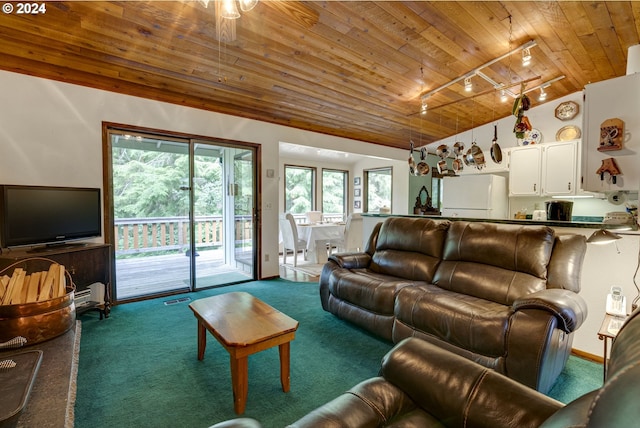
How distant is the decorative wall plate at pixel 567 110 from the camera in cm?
473

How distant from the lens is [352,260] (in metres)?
3.17

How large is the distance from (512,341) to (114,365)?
2.68 metres

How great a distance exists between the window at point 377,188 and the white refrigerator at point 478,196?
1.88 metres

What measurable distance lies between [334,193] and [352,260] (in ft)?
16.6

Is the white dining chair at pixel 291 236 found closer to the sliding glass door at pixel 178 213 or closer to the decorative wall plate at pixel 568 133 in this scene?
the sliding glass door at pixel 178 213

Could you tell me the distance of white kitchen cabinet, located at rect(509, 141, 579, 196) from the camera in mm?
4527

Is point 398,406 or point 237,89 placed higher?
point 237,89

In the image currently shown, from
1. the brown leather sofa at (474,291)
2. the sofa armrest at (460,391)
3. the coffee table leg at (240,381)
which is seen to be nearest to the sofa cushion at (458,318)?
the brown leather sofa at (474,291)

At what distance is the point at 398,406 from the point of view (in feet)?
3.77

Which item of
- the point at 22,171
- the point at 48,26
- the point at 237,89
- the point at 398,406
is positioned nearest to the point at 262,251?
the point at 237,89

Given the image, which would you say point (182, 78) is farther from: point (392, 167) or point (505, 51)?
point (392, 167)

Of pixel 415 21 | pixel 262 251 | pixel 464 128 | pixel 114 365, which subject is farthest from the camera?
pixel 464 128

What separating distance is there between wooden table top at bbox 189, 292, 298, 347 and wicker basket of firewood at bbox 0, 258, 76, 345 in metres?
0.76

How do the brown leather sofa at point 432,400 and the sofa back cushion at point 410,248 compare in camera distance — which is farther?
the sofa back cushion at point 410,248
